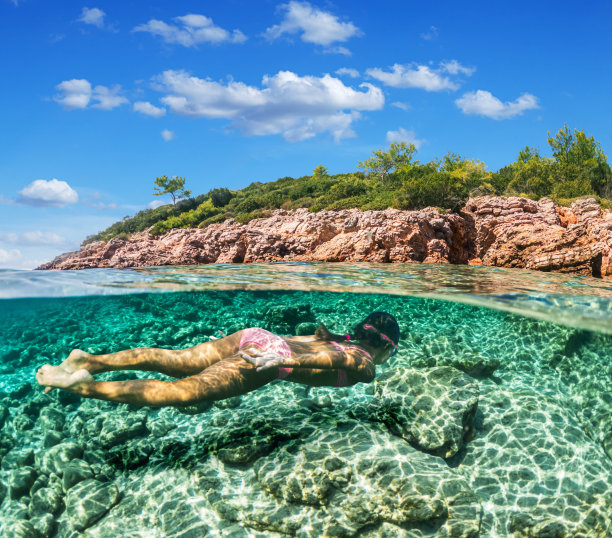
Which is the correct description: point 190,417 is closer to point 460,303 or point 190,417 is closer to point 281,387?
point 281,387

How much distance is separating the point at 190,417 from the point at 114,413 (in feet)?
5.26

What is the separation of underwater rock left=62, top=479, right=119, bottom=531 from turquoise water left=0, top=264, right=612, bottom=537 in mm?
17

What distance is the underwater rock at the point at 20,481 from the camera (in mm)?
6531

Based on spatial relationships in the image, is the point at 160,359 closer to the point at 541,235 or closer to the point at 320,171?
the point at 541,235

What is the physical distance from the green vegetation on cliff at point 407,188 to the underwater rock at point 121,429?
1536 cm

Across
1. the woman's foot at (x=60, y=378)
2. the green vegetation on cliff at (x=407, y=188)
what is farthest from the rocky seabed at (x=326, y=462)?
the green vegetation on cliff at (x=407, y=188)

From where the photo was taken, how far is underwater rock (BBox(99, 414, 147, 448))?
712 cm

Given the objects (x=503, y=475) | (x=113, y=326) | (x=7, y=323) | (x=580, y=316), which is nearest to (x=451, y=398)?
(x=503, y=475)

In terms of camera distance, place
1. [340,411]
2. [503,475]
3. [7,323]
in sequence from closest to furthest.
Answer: [503,475]
[340,411]
[7,323]

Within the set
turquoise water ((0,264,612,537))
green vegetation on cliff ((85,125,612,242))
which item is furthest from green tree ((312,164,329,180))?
turquoise water ((0,264,612,537))

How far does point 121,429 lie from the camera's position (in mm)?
7199

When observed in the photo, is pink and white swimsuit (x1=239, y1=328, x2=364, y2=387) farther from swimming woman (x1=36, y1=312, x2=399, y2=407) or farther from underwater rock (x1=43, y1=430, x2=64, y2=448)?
underwater rock (x1=43, y1=430, x2=64, y2=448)

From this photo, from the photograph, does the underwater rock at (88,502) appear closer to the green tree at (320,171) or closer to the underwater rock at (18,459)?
the underwater rock at (18,459)

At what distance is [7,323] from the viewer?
13477 mm
